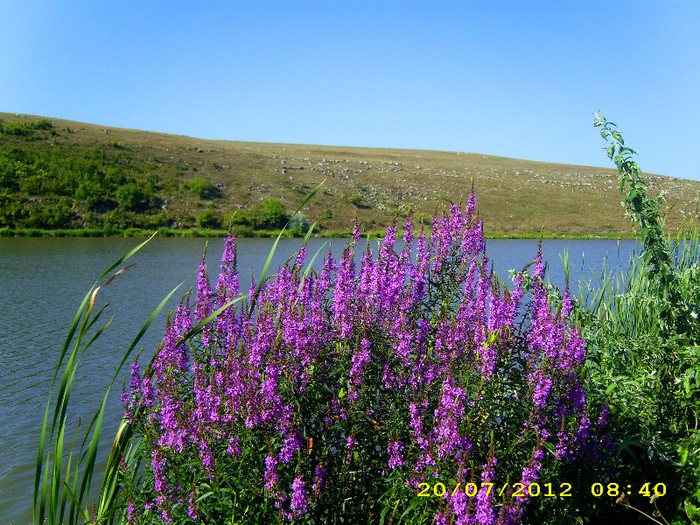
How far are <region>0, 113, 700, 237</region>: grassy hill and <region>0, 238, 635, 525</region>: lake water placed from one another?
13671 millimetres

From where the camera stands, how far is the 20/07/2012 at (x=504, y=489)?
2.52m

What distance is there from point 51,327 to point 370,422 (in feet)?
42.2

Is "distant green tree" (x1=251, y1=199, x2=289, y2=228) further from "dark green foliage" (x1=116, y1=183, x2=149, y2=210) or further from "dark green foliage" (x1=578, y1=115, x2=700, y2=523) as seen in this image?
"dark green foliage" (x1=578, y1=115, x2=700, y2=523)

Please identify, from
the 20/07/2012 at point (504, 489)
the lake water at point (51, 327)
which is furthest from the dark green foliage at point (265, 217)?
the 20/07/2012 at point (504, 489)

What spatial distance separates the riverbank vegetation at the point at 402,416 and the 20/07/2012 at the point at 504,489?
1cm

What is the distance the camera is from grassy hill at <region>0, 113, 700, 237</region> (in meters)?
44.9

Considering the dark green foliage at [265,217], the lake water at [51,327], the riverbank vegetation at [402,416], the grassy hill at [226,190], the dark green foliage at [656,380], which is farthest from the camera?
the dark green foliage at [265,217]

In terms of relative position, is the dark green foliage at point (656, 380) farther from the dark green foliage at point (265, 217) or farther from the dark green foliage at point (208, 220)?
the dark green foliage at point (208, 220)

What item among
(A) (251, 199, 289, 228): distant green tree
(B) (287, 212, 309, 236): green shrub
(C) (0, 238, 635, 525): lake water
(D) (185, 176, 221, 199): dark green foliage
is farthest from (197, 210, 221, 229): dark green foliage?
(C) (0, 238, 635, 525): lake water

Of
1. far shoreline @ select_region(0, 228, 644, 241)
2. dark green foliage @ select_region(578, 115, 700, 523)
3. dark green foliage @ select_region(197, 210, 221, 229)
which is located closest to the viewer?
dark green foliage @ select_region(578, 115, 700, 523)

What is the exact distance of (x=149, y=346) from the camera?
36.4ft

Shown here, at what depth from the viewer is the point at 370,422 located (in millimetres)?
3600
